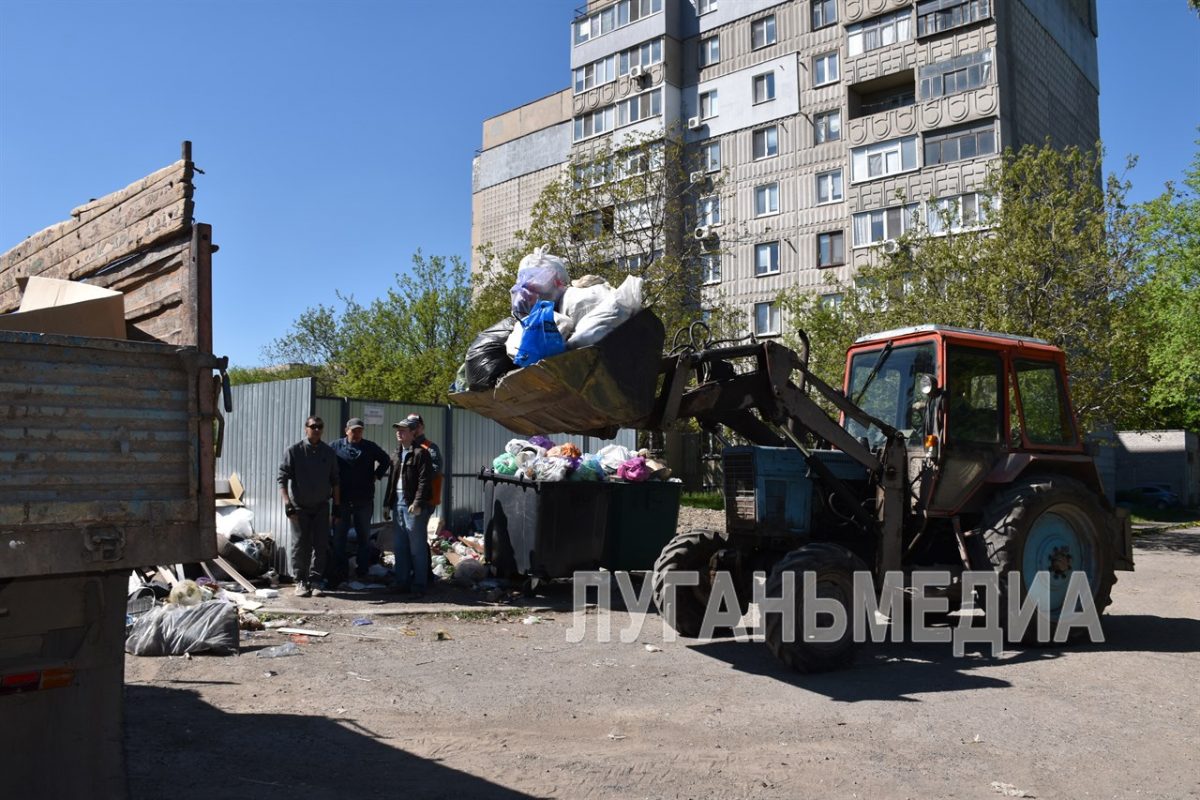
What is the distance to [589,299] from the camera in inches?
235

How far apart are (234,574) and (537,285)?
5.87 metres

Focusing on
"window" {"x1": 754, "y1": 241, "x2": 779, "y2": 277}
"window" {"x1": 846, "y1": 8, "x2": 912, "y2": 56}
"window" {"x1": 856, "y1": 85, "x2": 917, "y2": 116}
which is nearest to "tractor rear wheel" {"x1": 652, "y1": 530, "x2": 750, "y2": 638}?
"window" {"x1": 856, "y1": 85, "x2": 917, "y2": 116}

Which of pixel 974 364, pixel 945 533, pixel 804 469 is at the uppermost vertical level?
pixel 974 364

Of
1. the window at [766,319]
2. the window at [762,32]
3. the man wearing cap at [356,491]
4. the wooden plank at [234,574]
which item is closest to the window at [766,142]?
the window at [762,32]

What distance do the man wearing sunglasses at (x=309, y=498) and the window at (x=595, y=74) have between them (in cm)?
2900

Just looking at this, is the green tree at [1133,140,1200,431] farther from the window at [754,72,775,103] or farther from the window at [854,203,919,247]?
the window at [754,72,775,103]

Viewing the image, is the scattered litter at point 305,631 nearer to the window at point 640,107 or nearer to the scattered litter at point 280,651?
the scattered litter at point 280,651

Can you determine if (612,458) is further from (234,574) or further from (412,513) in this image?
(234,574)

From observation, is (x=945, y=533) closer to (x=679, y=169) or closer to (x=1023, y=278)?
(x=1023, y=278)

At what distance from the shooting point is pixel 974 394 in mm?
7844

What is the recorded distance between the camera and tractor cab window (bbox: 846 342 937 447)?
25.4ft

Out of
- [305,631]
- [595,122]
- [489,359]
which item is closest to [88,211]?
[489,359]

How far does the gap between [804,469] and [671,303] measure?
1724cm

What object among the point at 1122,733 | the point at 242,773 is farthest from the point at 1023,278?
the point at 242,773
